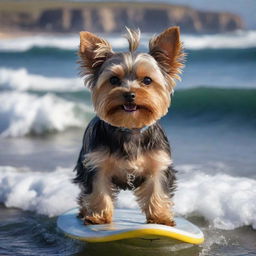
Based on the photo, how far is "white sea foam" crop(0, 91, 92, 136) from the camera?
1365cm

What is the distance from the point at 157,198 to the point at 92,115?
9337 mm

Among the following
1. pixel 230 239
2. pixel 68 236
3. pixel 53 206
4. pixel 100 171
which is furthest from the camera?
pixel 53 206

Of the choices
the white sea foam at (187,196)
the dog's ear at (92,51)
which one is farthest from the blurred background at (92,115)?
the dog's ear at (92,51)

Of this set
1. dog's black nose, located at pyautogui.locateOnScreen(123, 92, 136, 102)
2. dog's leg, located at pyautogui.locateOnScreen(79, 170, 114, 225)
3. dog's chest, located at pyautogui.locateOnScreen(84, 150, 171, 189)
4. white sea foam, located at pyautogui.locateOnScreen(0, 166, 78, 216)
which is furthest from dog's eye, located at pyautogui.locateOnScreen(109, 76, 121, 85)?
white sea foam, located at pyautogui.locateOnScreen(0, 166, 78, 216)

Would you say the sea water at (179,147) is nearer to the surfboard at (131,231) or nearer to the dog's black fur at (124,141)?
the surfboard at (131,231)

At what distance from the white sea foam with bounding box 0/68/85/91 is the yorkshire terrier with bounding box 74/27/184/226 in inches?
498

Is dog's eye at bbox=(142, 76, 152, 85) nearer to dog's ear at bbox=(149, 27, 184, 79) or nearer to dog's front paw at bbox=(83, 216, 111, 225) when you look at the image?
dog's ear at bbox=(149, 27, 184, 79)

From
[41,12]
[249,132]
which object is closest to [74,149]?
[249,132]

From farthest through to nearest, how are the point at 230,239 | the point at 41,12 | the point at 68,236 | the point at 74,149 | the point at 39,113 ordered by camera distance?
1. the point at 41,12
2. the point at 39,113
3. the point at 74,149
4. the point at 230,239
5. the point at 68,236

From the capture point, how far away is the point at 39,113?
47.8 ft

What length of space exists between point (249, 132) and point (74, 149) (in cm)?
320

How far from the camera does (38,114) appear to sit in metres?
14.5

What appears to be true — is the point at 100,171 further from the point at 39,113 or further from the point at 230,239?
the point at 39,113

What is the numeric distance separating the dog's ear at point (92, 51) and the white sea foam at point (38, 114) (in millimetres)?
7919
